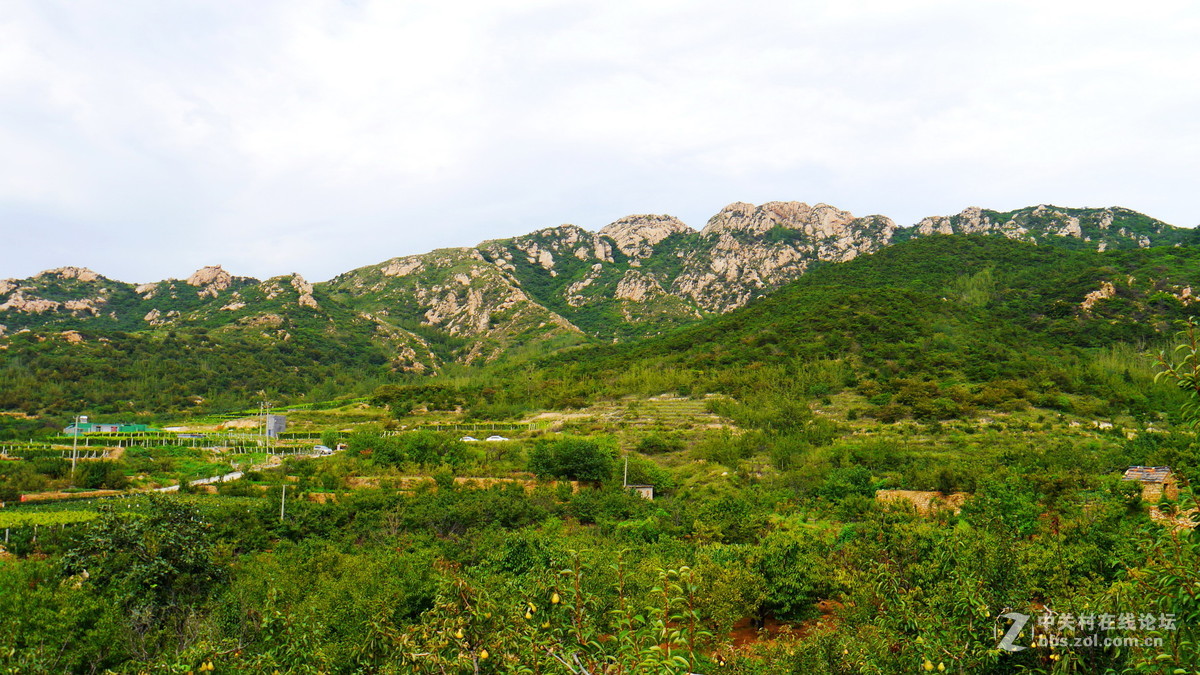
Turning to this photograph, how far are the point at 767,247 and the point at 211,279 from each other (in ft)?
437

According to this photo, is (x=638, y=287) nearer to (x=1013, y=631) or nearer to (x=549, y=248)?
(x=549, y=248)

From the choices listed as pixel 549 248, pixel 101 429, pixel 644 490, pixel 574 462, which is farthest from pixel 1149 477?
pixel 549 248

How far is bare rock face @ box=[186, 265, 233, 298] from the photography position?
489 feet

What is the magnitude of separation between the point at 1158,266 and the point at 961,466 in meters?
73.6

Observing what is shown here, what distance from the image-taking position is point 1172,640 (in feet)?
17.0

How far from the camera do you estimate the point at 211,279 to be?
152250mm

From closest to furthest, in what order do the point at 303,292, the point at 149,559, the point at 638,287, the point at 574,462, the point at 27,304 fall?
the point at 149,559 < the point at 574,462 < the point at 27,304 < the point at 303,292 < the point at 638,287

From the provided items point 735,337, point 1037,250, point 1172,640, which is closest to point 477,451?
point 1172,640

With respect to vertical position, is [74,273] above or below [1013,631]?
above

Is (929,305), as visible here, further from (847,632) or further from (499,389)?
(847,632)

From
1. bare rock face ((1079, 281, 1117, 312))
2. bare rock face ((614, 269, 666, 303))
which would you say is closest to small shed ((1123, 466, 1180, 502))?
bare rock face ((1079, 281, 1117, 312))

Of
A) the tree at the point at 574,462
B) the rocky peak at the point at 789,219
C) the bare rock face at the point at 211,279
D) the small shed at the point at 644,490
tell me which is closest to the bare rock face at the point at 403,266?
the bare rock face at the point at 211,279

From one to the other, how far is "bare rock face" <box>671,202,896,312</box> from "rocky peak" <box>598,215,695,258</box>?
68.9 feet

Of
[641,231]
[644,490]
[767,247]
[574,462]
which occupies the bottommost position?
[644,490]
